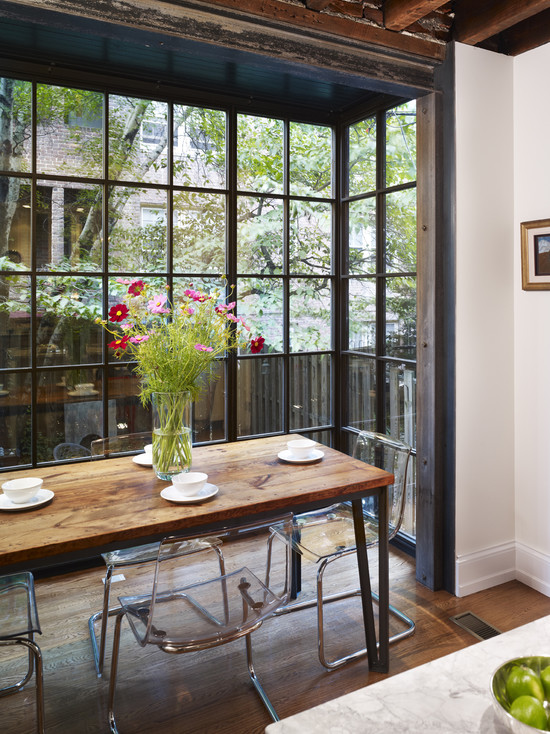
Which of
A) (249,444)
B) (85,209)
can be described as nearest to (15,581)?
(249,444)

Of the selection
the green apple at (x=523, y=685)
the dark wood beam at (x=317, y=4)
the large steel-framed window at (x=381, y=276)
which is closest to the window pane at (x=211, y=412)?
the large steel-framed window at (x=381, y=276)

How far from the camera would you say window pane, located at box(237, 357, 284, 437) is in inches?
134

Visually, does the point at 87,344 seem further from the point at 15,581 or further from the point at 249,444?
the point at 15,581

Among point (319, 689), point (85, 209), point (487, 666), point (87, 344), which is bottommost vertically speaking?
point (319, 689)

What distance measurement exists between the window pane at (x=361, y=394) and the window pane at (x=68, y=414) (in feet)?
5.09

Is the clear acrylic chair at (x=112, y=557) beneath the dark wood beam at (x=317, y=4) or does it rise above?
beneath

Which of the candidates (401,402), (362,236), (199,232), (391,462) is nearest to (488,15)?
(362,236)

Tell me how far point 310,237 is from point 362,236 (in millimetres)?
347

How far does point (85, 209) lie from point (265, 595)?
7.17 feet

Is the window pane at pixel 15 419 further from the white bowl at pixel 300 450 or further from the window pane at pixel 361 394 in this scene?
the window pane at pixel 361 394

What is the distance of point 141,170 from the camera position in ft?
9.96

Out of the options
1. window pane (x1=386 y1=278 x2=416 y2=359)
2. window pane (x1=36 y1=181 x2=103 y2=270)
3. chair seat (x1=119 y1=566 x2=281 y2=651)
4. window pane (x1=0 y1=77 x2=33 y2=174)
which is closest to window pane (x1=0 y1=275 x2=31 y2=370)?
window pane (x1=36 y1=181 x2=103 y2=270)

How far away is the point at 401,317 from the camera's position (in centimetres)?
310

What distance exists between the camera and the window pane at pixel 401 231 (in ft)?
9.84
